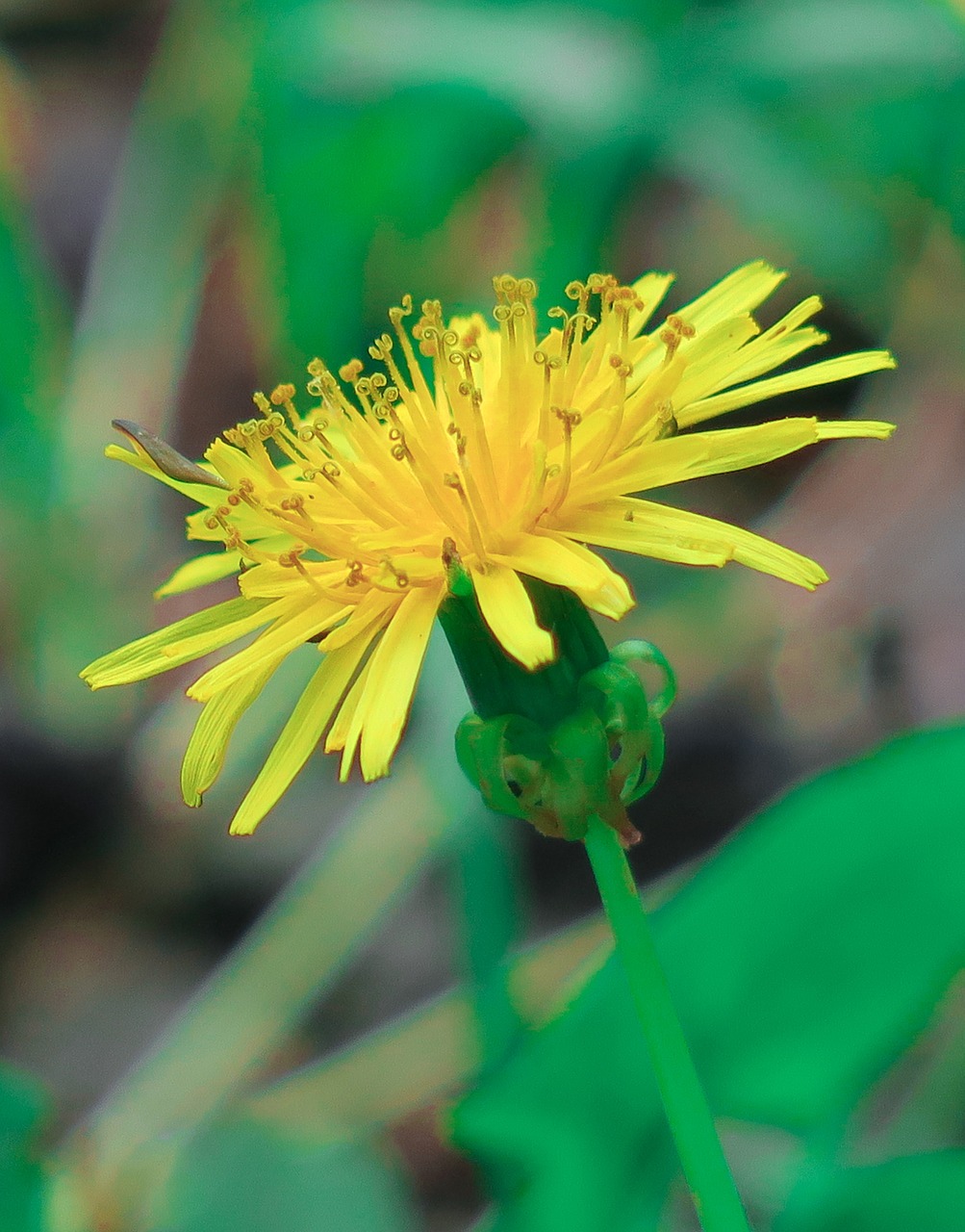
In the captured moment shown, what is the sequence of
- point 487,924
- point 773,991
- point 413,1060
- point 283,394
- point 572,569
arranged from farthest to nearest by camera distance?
point 413,1060, point 487,924, point 773,991, point 283,394, point 572,569

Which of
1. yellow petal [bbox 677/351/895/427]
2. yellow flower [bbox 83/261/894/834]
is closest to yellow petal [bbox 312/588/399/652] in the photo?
yellow flower [bbox 83/261/894/834]

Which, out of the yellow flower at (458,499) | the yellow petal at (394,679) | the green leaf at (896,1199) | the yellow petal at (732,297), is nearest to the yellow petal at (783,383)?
the yellow flower at (458,499)

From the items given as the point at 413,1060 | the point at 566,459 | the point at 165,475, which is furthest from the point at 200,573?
the point at 413,1060

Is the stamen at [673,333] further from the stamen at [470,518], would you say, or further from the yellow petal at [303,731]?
the yellow petal at [303,731]

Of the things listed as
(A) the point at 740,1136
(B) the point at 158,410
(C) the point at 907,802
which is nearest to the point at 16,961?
(B) the point at 158,410

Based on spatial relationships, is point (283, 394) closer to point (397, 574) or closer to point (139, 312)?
point (397, 574)

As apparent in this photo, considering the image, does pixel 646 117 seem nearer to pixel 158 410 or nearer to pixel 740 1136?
pixel 158 410

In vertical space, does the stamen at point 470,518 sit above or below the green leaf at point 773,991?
above

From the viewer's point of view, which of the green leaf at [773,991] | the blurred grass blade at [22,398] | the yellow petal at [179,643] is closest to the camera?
the yellow petal at [179,643]
